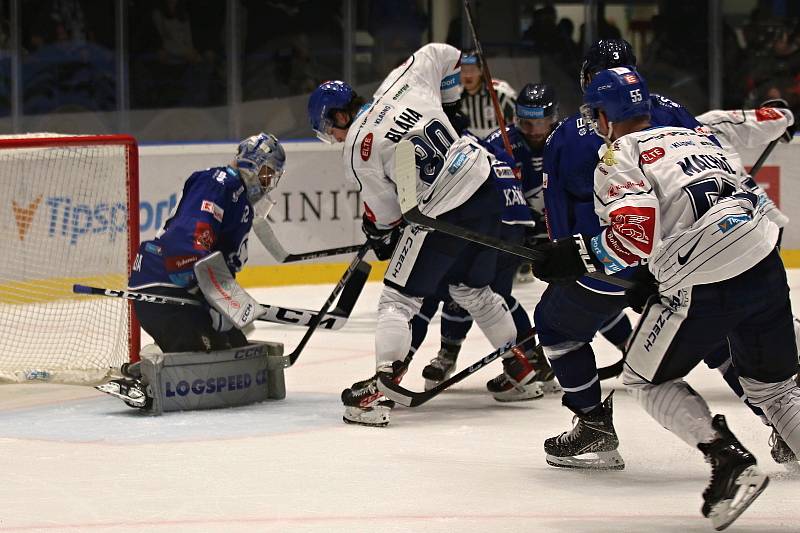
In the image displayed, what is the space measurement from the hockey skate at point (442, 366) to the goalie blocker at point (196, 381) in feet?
1.83

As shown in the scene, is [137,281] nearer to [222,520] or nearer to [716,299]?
[222,520]

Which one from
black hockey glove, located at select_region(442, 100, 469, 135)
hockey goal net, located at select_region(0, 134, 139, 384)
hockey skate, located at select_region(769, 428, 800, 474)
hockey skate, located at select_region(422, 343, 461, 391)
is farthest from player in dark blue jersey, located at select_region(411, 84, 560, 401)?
hockey skate, located at select_region(769, 428, 800, 474)

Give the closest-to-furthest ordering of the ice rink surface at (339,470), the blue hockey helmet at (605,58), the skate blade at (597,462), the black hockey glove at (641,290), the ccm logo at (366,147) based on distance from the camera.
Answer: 1. the ice rink surface at (339,470)
2. the black hockey glove at (641,290)
3. the skate blade at (597,462)
4. the blue hockey helmet at (605,58)
5. the ccm logo at (366,147)

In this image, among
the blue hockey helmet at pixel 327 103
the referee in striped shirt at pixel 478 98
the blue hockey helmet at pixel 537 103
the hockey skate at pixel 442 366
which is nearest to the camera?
the blue hockey helmet at pixel 327 103

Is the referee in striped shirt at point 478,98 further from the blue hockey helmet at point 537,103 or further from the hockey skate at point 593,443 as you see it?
the hockey skate at point 593,443

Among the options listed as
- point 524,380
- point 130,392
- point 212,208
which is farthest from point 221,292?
point 524,380

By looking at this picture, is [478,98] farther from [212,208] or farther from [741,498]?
[741,498]

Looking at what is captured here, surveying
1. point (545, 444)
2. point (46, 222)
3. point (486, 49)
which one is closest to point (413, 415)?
point (545, 444)

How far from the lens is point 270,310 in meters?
4.35

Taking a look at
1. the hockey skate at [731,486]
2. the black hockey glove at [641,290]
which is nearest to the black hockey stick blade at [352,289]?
the black hockey glove at [641,290]

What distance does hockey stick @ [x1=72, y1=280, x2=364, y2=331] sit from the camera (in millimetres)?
4211

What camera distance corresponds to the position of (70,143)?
15.9 ft

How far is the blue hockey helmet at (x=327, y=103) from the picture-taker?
14.1 ft

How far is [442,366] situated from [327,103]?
3.21 ft
